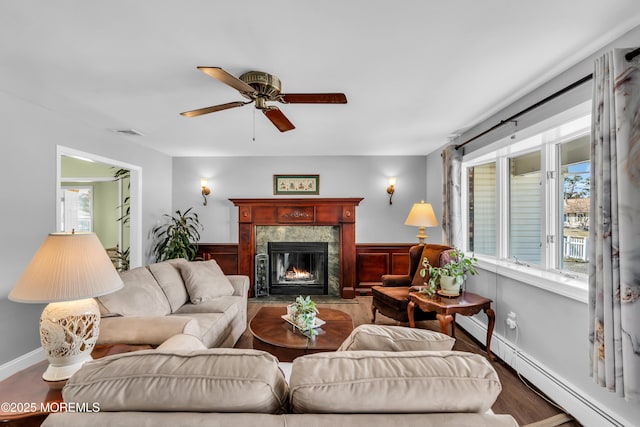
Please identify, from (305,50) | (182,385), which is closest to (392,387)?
(182,385)

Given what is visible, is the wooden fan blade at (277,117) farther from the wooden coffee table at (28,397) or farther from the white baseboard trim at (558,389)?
the white baseboard trim at (558,389)

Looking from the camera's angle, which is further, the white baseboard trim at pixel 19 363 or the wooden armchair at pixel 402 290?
the wooden armchair at pixel 402 290

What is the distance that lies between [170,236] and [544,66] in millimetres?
4910

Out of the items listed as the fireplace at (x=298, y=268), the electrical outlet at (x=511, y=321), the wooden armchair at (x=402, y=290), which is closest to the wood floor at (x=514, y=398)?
the electrical outlet at (x=511, y=321)

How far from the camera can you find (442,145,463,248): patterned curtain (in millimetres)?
3506

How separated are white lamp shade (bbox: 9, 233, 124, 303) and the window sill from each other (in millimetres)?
2847

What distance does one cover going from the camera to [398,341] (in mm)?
1155

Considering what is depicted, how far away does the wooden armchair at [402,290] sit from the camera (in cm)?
310

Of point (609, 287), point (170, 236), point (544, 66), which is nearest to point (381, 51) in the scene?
point (544, 66)

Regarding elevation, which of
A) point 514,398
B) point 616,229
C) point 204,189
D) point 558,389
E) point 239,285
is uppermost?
point 204,189

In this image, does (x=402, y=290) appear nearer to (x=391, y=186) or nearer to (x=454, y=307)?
(x=454, y=307)

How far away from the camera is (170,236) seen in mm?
4555

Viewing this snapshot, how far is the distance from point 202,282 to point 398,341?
2334 millimetres

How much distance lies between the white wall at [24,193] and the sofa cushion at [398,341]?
3058 mm
